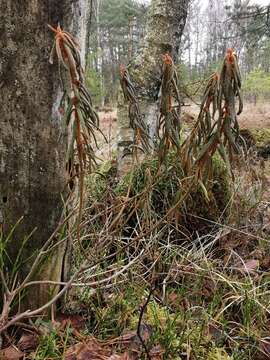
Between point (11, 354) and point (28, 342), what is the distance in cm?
8

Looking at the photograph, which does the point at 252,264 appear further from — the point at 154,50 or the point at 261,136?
the point at 261,136

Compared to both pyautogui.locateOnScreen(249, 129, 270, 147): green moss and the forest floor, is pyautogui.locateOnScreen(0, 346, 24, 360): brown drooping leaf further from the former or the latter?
pyautogui.locateOnScreen(249, 129, 270, 147): green moss

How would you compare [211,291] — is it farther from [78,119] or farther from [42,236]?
[78,119]

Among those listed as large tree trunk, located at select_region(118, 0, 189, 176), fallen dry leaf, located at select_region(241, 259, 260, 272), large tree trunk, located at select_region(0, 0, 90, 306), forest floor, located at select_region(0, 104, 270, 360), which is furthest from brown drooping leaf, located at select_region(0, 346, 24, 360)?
large tree trunk, located at select_region(118, 0, 189, 176)

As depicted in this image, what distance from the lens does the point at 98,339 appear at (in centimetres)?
153

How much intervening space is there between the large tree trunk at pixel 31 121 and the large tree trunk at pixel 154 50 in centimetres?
199

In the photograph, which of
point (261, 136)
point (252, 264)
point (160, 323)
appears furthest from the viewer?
point (261, 136)

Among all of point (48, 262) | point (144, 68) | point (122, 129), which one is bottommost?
point (48, 262)

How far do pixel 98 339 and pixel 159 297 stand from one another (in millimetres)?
489

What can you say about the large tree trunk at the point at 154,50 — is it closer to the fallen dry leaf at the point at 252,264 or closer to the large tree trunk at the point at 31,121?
the fallen dry leaf at the point at 252,264

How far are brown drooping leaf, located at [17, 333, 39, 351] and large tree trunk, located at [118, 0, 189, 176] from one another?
85.4 inches

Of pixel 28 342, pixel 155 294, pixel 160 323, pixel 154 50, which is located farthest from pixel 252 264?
pixel 154 50

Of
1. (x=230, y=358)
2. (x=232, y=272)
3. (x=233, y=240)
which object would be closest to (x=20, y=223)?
(x=230, y=358)

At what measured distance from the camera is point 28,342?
56.9 inches
